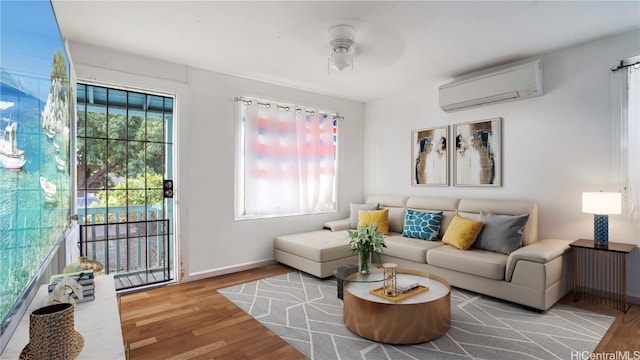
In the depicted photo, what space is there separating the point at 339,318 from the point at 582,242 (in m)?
2.44

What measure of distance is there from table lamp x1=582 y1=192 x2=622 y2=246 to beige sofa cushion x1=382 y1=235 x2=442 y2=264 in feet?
4.64

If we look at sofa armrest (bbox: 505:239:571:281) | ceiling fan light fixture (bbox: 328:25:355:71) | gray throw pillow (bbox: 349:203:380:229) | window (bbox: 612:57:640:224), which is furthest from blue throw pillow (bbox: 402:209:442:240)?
ceiling fan light fixture (bbox: 328:25:355:71)

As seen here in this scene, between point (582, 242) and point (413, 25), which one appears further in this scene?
point (582, 242)

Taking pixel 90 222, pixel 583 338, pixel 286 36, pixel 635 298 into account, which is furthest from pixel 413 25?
pixel 90 222

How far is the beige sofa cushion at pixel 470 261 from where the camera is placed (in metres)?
3.01

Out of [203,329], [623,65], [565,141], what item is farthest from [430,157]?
[203,329]

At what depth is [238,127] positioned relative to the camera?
4172mm

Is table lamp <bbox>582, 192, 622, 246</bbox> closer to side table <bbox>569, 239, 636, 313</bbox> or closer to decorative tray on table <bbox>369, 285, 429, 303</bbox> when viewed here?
side table <bbox>569, 239, 636, 313</bbox>

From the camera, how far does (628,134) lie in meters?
2.98

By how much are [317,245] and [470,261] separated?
1.66 meters

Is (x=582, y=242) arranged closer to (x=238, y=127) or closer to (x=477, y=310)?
(x=477, y=310)

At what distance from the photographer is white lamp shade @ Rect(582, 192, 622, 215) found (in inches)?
111

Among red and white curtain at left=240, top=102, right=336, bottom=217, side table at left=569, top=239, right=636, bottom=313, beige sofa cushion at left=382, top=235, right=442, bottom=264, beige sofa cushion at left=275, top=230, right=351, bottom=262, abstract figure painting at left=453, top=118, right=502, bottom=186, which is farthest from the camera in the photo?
red and white curtain at left=240, top=102, right=336, bottom=217

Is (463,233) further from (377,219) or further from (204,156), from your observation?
(204,156)
